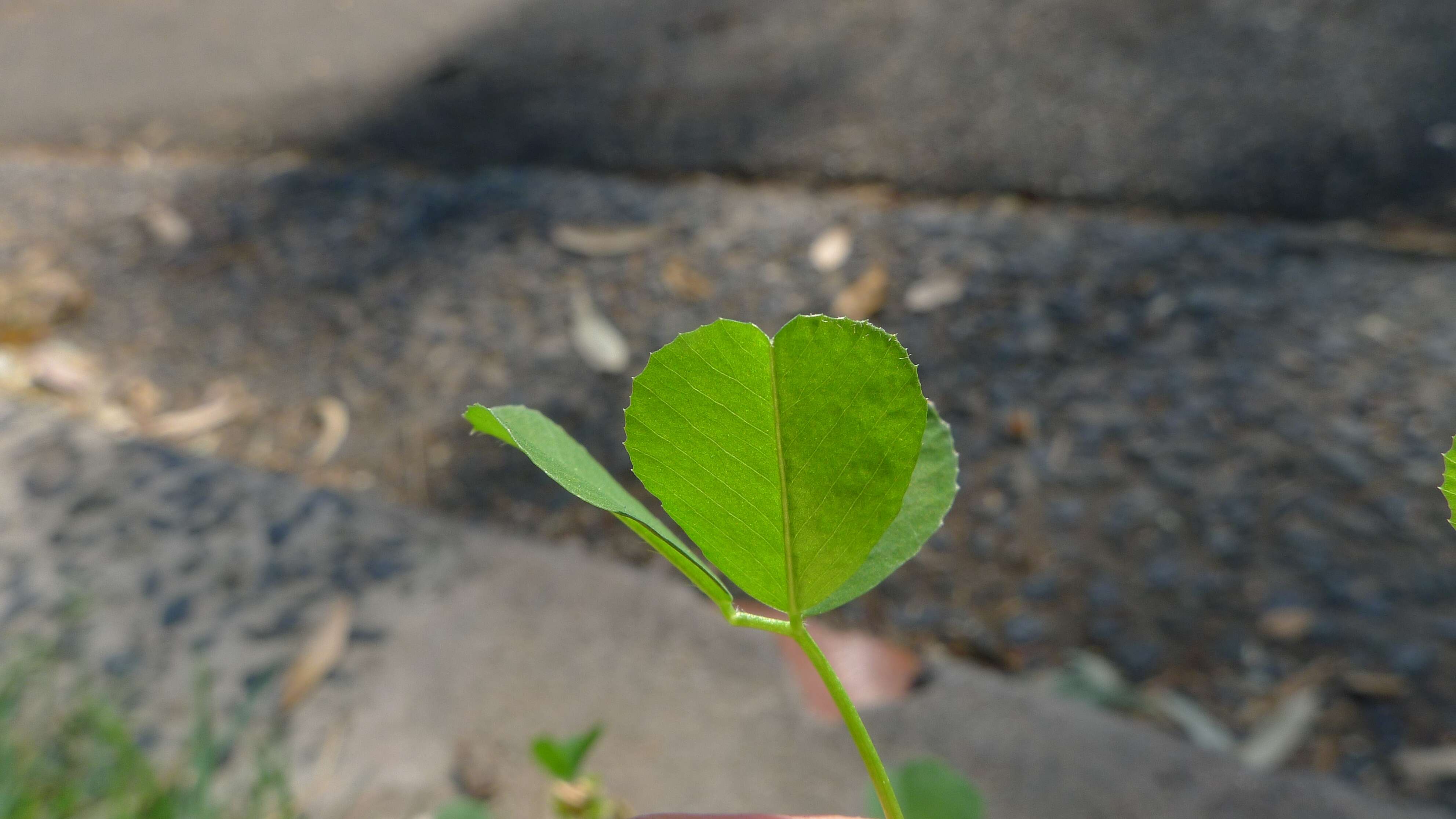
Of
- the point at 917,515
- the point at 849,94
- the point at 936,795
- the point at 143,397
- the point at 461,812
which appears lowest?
the point at 143,397

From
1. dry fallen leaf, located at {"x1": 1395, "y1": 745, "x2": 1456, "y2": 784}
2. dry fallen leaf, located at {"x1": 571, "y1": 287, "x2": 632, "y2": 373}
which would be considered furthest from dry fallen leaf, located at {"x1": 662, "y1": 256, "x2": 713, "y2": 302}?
dry fallen leaf, located at {"x1": 1395, "y1": 745, "x2": 1456, "y2": 784}

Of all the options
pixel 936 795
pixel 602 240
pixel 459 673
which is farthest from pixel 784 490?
pixel 602 240

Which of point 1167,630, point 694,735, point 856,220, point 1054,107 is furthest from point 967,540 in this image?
point 1054,107

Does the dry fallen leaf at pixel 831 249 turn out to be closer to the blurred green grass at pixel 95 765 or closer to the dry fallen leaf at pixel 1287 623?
the dry fallen leaf at pixel 1287 623

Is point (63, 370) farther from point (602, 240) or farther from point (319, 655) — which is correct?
point (319, 655)

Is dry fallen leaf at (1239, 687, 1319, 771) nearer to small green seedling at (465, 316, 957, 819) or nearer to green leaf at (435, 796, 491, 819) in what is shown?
green leaf at (435, 796, 491, 819)

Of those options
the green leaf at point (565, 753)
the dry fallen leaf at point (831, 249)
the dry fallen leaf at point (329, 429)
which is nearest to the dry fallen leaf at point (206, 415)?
the dry fallen leaf at point (329, 429)
